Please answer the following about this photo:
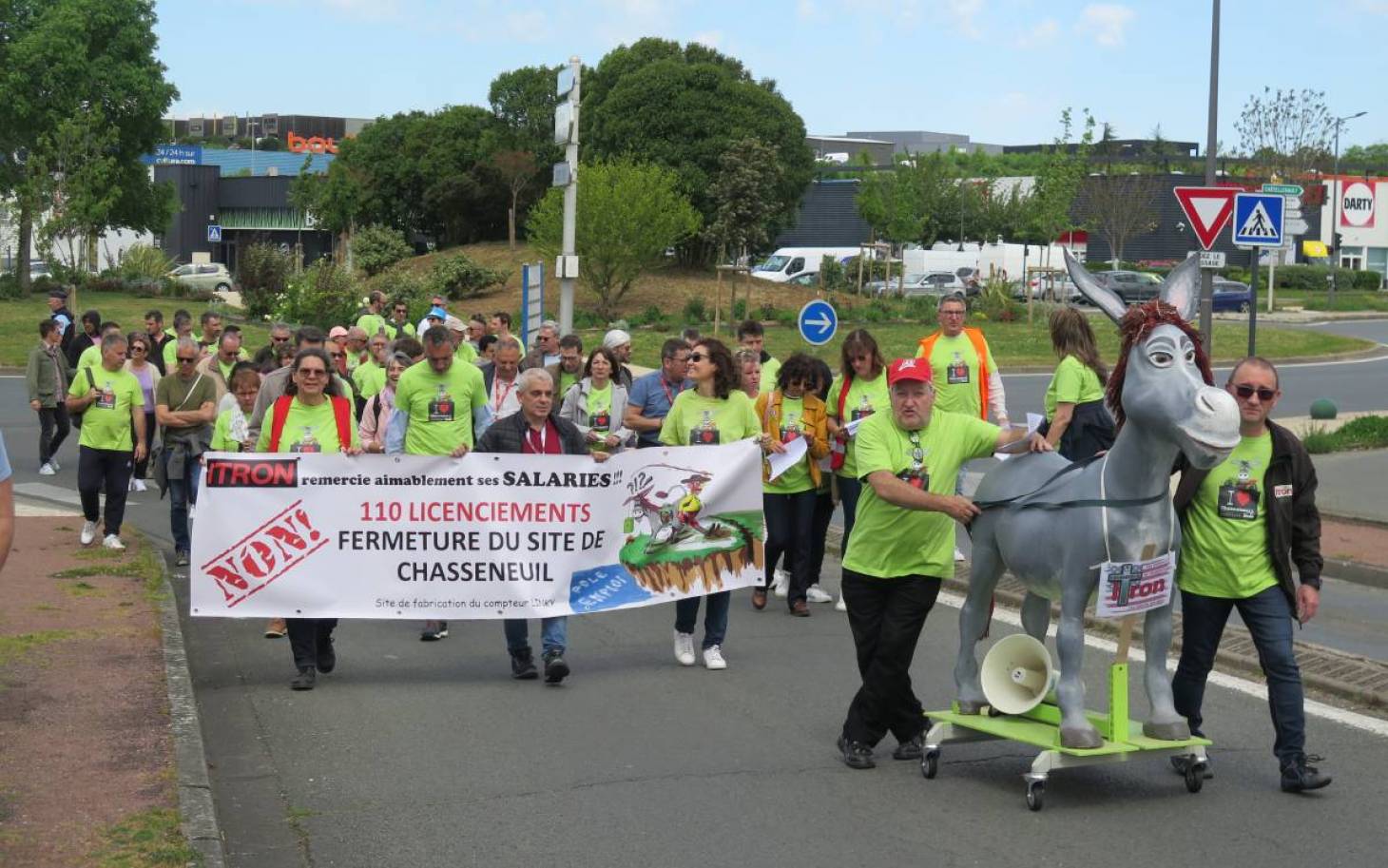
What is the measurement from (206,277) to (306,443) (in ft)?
203

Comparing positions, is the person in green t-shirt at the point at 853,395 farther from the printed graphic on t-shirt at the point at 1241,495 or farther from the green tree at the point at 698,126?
the green tree at the point at 698,126

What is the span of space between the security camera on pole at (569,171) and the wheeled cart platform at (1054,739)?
13.3 meters

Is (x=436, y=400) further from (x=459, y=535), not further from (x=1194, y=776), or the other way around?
(x=1194, y=776)

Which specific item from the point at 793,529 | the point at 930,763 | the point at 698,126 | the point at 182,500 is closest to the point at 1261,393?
the point at 930,763

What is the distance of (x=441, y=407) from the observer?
441 inches

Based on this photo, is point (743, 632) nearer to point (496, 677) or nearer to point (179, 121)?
point (496, 677)

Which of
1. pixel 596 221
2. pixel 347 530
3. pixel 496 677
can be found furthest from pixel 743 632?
pixel 596 221

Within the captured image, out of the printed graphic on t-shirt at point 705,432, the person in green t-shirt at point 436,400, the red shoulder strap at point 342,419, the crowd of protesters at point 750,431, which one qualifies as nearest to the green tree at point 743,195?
the crowd of protesters at point 750,431

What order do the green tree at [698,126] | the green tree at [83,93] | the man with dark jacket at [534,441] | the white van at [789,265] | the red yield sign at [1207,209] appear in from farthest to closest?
the white van at [789,265] < the green tree at [698,126] < the green tree at [83,93] < the red yield sign at [1207,209] < the man with dark jacket at [534,441]

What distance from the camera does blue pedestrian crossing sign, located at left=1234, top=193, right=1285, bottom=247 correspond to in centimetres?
1725

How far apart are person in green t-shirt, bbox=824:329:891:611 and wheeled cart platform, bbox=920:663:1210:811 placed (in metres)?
3.87

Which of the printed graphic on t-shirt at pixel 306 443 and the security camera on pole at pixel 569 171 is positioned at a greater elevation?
the security camera on pole at pixel 569 171

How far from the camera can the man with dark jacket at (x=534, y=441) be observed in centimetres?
990

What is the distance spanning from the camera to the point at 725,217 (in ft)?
175
